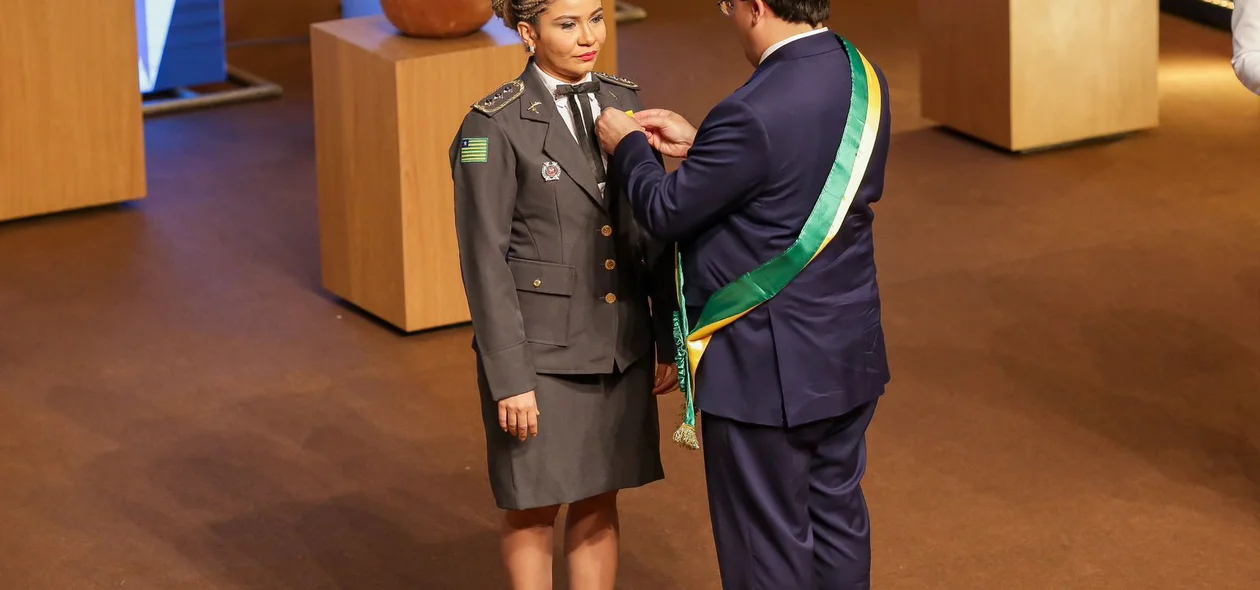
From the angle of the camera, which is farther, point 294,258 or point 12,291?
point 294,258

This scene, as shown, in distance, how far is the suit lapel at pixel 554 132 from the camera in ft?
8.25

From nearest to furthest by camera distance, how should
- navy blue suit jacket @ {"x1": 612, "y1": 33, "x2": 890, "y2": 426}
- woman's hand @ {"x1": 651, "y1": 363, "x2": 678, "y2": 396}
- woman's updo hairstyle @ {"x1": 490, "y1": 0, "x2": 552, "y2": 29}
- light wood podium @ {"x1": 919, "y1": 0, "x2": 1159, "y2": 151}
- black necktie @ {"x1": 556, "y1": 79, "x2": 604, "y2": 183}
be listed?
navy blue suit jacket @ {"x1": 612, "y1": 33, "x2": 890, "y2": 426}
woman's updo hairstyle @ {"x1": 490, "y1": 0, "x2": 552, "y2": 29}
black necktie @ {"x1": 556, "y1": 79, "x2": 604, "y2": 183}
woman's hand @ {"x1": 651, "y1": 363, "x2": 678, "y2": 396}
light wood podium @ {"x1": 919, "y1": 0, "x2": 1159, "y2": 151}

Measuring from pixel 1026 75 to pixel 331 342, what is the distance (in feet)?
9.22

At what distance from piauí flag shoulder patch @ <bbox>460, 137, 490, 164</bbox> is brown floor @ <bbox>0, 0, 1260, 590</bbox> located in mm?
1096

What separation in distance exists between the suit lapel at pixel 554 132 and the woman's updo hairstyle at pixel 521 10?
0.08 meters

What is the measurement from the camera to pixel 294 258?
210 inches

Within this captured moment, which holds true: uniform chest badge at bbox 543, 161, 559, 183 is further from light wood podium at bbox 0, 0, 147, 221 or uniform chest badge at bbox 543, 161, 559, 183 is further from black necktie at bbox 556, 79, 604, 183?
light wood podium at bbox 0, 0, 147, 221

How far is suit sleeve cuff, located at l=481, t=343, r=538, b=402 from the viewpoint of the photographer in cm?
251

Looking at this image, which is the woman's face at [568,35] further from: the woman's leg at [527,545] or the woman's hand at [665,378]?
the woman's leg at [527,545]

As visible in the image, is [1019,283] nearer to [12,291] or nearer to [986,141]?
[986,141]

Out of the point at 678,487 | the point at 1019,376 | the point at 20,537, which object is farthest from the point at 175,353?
the point at 1019,376

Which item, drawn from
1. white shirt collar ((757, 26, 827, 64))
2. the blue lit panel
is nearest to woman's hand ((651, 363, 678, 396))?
white shirt collar ((757, 26, 827, 64))

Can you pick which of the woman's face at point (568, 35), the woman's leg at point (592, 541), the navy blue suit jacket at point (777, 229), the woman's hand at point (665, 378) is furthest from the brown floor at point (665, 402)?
the woman's face at point (568, 35)

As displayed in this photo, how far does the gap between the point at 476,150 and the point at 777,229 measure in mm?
458
